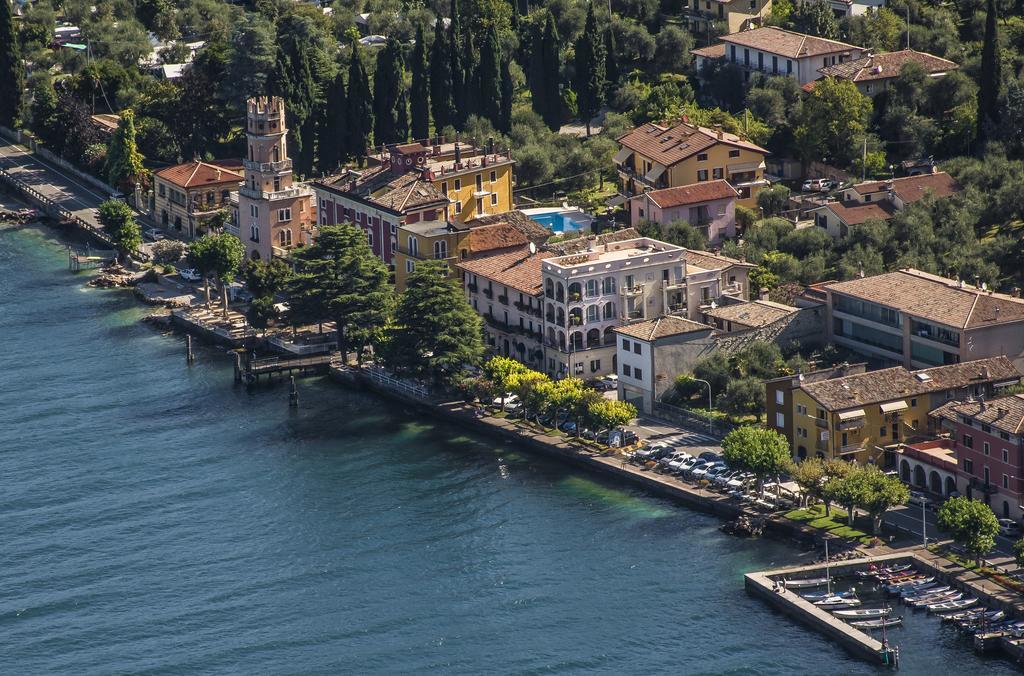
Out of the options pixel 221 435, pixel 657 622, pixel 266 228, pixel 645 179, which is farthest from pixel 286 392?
pixel 657 622

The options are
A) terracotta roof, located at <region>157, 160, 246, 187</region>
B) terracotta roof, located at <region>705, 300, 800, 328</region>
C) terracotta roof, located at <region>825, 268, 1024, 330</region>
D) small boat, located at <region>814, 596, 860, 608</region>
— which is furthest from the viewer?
terracotta roof, located at <region>157, 160, 246, 187</region>

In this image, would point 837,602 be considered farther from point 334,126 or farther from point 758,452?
point 334,126

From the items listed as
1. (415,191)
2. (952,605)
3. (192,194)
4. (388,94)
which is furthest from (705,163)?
(952,605)

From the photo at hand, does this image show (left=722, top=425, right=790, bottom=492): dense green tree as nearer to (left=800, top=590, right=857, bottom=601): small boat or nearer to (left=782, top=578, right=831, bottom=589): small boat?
(left=782, top=578, right=831, bottom=589): small boat

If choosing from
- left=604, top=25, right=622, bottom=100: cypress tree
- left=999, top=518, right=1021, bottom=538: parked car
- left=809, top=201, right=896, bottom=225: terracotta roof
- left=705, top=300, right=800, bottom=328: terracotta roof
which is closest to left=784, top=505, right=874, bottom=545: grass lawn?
left=999, top=518, right=1021, bottom=538: parked car

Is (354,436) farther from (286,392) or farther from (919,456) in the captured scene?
(919,456)

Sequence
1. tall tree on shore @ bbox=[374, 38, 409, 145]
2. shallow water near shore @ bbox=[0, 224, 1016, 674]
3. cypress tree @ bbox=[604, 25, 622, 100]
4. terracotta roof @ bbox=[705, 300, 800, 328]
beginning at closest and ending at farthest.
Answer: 1. shallow water near shore @ bbox=[0, 224, 1016, 674]
2. terracotta roof @ bbox=[705, 300, 800, 328]
3. tall tree on shore @ bbox=[374, 38, 409, 145]
4. cypress tree @ bbox=[604, 25, 622, 100]
